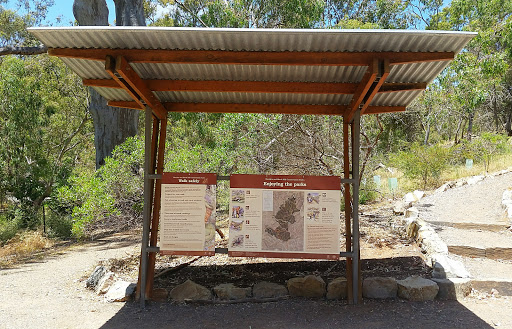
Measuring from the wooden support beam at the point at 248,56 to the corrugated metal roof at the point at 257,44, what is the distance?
0.17 ft

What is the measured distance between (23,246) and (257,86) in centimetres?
945

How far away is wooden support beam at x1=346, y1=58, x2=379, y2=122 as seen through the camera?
4.95 metres

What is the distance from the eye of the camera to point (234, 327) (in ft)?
17.0

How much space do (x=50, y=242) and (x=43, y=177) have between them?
12.0 feet

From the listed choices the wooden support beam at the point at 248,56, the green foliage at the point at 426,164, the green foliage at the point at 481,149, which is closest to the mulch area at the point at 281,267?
the wooden support beam at the point at 248,56

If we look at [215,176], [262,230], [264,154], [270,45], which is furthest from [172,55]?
[264,154]

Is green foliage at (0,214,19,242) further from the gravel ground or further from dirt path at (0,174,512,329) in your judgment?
the gravel ground

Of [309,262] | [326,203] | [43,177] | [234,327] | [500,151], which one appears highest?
[500,151]

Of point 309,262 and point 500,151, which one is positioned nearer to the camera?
point 309,262

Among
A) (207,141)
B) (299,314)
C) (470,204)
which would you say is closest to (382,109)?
(299,314)

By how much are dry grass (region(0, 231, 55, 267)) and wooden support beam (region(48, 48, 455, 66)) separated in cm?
734

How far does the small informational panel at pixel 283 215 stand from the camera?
19.2ft

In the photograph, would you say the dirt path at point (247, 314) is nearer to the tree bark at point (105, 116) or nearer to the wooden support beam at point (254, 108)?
the wooden support beam at point (254, 108)

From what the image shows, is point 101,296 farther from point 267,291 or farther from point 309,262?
point 309,262
